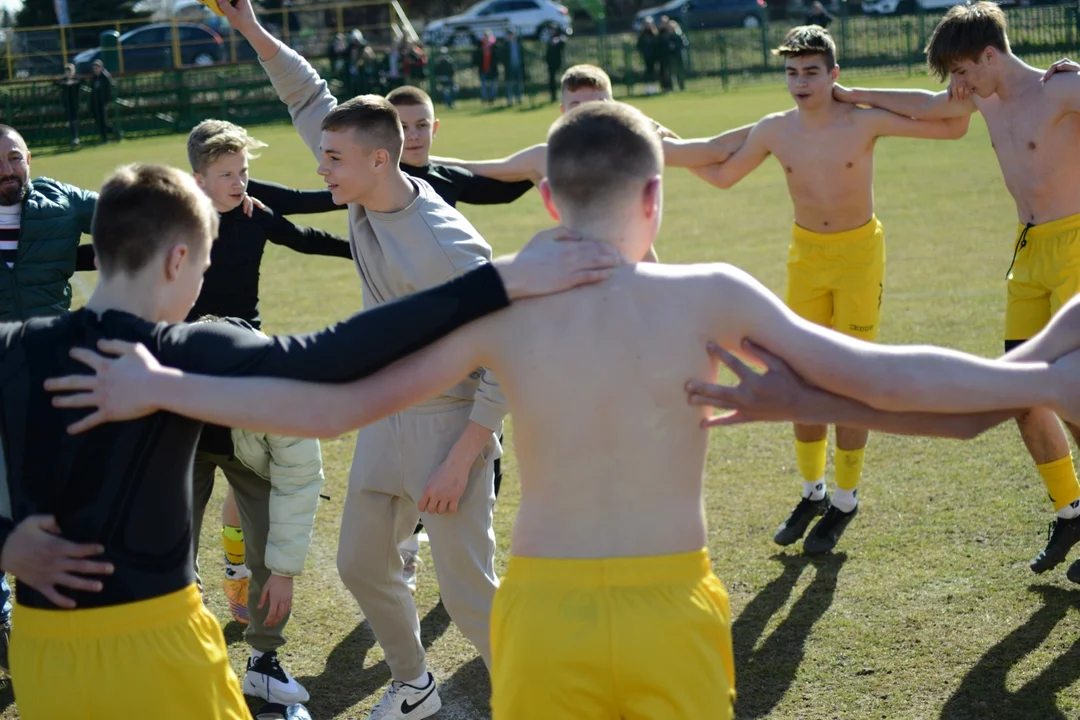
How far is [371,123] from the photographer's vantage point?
15.1 feet

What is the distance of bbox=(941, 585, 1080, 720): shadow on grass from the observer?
4.53 meters

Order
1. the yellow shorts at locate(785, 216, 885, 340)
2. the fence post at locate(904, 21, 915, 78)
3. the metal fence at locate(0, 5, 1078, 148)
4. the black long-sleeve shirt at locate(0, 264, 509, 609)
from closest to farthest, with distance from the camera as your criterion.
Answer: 1. the black long-sleeve shirt at locate(0, 264, 509, 609)
2. the yellow shorts at locate(785, 216, 885, 340)
3. the metal fence at locate(0, 5, 1078, 148)
4. the fence post at locate(904, 21, 915, 78)

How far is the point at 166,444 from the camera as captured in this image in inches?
109

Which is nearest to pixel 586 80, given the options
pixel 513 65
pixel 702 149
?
pixel 702 149

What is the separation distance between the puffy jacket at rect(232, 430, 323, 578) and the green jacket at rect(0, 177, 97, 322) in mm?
1520

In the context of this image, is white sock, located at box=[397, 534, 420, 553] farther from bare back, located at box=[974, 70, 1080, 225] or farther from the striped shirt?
bare back, located at box=[974, 70, 1080, 225]

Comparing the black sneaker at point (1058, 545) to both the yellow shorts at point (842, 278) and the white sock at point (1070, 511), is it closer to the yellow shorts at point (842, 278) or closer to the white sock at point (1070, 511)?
the white sock at point (1070, 511)

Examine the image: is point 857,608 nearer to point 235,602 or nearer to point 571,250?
point 235,602

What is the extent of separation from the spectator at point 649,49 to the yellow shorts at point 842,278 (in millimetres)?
32462

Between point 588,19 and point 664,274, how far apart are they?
55405mm

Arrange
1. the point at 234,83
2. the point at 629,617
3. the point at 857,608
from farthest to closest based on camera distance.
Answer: the point at 234,83 < the point at 857,608 < the point at 629,617

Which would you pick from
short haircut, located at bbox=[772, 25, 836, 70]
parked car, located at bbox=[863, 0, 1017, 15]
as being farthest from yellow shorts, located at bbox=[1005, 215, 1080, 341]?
parked car, located at bbox=[863, 0, 1017, 15]

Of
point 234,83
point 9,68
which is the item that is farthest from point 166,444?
point 9,68

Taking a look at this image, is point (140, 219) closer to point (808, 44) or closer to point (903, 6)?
point (808, 44)
